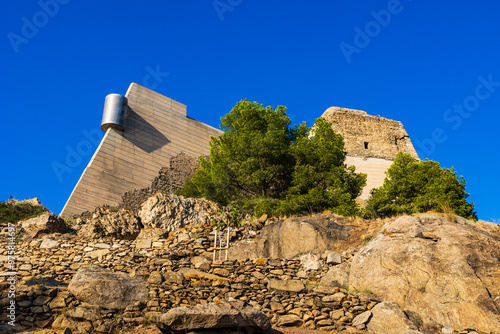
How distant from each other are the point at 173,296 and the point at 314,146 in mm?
9727

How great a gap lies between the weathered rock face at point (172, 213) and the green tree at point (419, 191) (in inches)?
237

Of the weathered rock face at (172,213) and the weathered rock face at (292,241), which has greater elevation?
the weathered rock face at (172,213)

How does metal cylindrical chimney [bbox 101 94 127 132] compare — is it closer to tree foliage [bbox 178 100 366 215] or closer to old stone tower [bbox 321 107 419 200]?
tree foliage [bbox 178 100 366 215]

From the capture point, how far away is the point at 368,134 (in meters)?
25.5

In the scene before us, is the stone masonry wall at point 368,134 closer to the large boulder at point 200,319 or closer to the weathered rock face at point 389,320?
the weathered rock face at point 389,320

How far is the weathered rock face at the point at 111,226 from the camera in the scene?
471 inches

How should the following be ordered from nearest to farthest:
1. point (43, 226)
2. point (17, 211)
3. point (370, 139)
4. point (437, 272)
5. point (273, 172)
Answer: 1. point (437, 272)
2. point (43, 226)
3. point (17, 211)
4. point (273, 172)
5. point (370, 139)

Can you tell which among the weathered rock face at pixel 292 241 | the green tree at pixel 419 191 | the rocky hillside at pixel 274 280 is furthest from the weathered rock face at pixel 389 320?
the green tree at pixel 419 191

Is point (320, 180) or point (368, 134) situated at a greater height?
point (368, 134)

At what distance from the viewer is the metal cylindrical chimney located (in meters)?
17.7

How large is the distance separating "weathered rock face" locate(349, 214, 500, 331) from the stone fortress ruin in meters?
10.6

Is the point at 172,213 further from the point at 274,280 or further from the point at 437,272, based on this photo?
the point at 437,272

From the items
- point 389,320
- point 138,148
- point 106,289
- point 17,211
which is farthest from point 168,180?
point 389,320

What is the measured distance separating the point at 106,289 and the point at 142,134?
12193 mm
